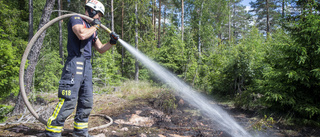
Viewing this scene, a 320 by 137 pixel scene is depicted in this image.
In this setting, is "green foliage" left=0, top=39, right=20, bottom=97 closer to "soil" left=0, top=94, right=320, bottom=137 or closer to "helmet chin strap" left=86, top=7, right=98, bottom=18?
"soil" left=0, top=94, right=320, bottom=137

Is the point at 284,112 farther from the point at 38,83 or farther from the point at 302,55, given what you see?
the point at 38,83

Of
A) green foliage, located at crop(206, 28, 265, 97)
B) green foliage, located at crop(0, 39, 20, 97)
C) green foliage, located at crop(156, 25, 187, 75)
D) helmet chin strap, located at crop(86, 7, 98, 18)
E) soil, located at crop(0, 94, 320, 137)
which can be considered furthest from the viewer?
green foliage, located at crop(156, 25, 187, 75)

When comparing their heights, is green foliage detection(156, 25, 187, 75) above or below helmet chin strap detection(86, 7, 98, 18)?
below

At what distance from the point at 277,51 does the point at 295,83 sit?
1292mm

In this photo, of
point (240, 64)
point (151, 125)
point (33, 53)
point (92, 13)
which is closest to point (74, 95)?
point (92, 13)

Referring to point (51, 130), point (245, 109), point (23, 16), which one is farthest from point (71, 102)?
point (23, 16)

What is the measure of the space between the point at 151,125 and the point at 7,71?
4092 millimetres

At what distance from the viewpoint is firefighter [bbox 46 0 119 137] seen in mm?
2650

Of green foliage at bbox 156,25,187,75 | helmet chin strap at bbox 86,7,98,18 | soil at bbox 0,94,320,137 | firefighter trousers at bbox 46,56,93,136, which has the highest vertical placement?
helmet chin strap at bbox 86,7,98,18

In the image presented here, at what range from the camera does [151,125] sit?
464 cm

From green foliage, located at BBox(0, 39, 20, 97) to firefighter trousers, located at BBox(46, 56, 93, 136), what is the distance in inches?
119

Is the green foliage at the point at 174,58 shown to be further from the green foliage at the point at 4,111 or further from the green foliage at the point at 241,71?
the green foliage at the point at 4,111

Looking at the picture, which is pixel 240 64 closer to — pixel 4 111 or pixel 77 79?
pixel 77 79

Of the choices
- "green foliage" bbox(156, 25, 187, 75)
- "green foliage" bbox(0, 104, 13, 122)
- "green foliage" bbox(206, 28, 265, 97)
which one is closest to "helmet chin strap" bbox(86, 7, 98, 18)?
"green foliage" bbox(0, 104, 13, 122)
